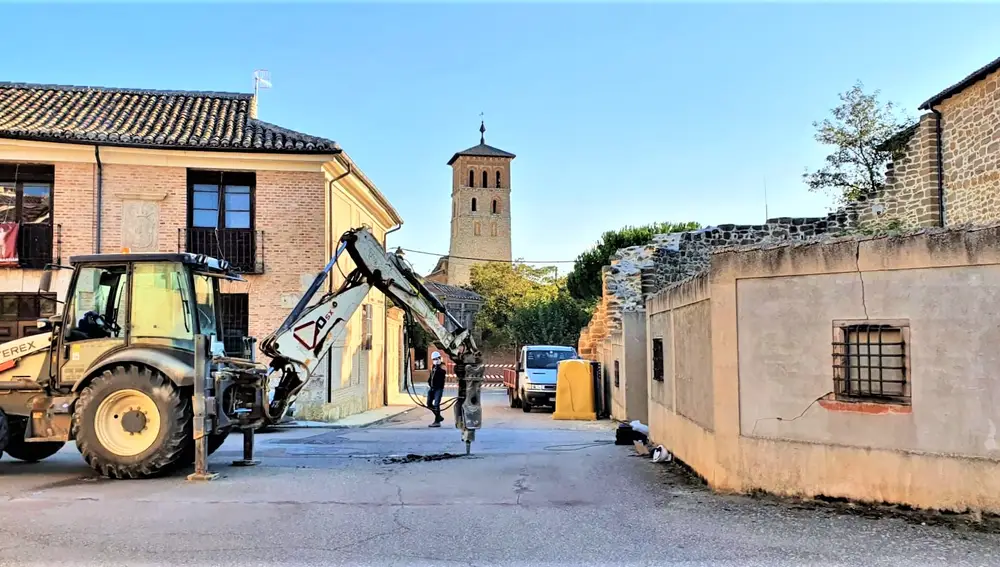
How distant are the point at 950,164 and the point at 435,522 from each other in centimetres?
1613

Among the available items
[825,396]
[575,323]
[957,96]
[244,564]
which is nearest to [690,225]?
[575,323]

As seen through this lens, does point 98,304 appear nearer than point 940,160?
Yes

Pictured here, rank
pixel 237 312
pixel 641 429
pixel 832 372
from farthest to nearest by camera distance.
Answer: pixel 237 312 → pixel 641 429 → pixel 832 372

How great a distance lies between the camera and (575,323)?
155 feet

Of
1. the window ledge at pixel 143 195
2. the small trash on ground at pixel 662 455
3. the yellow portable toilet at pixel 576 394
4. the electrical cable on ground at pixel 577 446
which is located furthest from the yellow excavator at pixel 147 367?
the yellow portable toilet at pixel 576 394

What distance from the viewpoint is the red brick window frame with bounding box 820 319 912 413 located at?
690cm

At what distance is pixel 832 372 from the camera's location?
7270mm

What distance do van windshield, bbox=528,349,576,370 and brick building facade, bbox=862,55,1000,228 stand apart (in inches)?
373

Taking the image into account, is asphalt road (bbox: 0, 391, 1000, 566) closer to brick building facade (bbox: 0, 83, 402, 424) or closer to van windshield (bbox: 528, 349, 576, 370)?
brick building facade (bbox: 0, 83, 402, 424)

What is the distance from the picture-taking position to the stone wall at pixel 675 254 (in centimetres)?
1961

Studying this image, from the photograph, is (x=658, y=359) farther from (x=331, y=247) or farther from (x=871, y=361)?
(x=331, y=247)

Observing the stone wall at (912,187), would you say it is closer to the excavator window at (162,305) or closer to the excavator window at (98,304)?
the excavator window at (162,305)

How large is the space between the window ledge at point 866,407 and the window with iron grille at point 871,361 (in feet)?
0.17

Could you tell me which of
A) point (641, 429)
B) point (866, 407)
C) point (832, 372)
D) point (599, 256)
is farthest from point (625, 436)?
point (599, 256)
